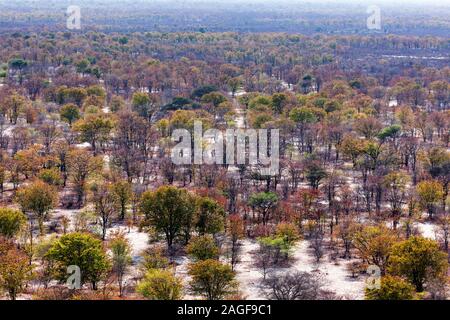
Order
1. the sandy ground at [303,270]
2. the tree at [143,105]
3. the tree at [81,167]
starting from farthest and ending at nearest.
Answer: the tree at [143,105] → the tree at [81,167] → the sandy ground at [303,270]

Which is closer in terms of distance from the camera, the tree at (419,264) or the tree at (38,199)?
the tree at (419,264)

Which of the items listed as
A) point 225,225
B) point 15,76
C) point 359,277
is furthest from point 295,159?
point 15,76

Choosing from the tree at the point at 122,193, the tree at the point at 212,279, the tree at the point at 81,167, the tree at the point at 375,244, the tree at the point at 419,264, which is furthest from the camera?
the tree at the point at 81,167

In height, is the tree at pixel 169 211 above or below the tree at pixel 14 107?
below

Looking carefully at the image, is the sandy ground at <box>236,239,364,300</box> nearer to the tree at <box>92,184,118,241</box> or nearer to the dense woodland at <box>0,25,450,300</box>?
the dense woodland at <box>0,25,450,300</box>

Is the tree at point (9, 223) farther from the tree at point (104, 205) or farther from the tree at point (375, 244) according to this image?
the tree at point (375, 244)

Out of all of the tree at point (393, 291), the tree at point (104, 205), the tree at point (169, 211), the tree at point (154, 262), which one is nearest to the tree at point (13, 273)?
the tree at point (154, 262)
